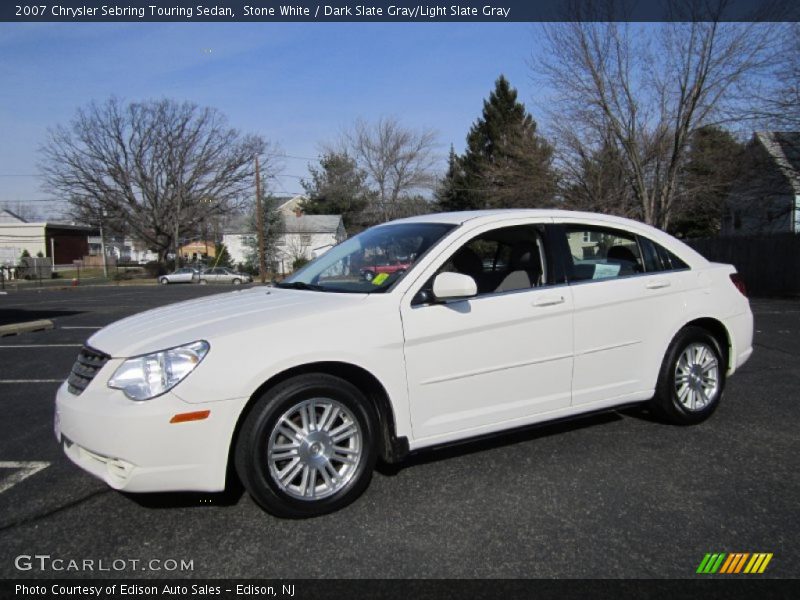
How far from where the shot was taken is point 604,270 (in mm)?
4504

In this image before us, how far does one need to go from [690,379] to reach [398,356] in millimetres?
2494

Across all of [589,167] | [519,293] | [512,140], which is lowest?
[519,293]

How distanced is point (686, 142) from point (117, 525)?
969 inches

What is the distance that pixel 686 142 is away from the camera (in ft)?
77.0

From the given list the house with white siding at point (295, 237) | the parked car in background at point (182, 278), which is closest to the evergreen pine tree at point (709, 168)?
the house with white siding at point (295, 237)

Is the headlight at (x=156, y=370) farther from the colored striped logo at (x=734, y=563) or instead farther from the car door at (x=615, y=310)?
the colored striped logo at (x=734, y=563)

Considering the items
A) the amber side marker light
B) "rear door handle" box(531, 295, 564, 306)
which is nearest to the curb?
the amber side marker light

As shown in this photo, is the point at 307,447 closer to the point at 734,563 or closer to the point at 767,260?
the point at 734,563

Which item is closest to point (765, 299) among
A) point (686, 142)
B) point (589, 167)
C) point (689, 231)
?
point (686, 142)

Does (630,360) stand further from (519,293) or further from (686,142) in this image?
(686,142)

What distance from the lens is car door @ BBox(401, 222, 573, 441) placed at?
3586mm

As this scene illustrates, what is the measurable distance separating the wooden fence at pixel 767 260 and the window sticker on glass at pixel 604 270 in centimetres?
1842

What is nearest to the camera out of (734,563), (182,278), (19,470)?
(734,563)

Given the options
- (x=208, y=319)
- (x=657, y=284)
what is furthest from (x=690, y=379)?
(x=208, y=319)
